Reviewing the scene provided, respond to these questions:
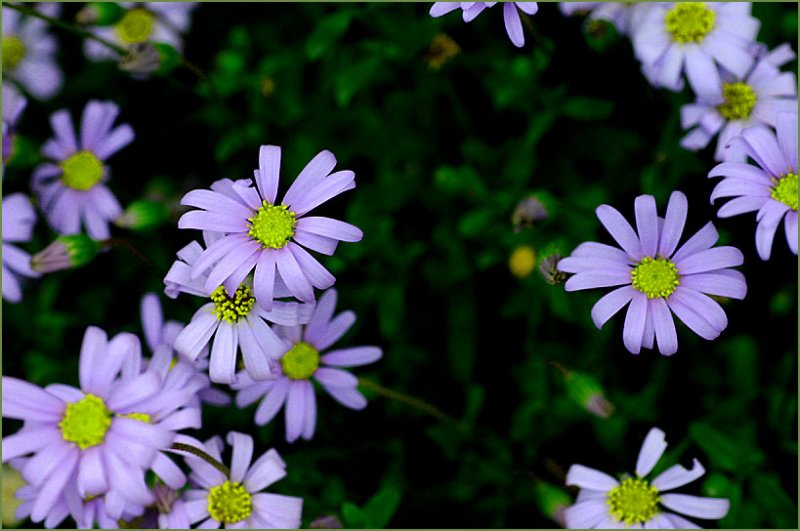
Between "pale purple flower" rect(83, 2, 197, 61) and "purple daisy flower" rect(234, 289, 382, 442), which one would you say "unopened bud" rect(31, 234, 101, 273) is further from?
"pale purple flower" rect(83, 2, 197, 61)

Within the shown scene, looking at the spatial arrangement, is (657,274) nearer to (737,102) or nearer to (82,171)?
(737,102)

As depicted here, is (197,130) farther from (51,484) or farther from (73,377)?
(51,484)

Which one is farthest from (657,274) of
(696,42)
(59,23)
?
(59,23)

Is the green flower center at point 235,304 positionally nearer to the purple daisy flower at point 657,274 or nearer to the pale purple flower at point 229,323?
the pale purple flower at point 229,323

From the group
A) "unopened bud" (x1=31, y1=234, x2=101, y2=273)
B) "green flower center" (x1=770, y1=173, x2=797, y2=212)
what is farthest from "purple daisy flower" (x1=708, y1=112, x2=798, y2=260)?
"unopened bud" (x1=31, y1=234, x2=101, y2=273)

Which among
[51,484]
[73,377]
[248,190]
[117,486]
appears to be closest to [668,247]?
[248,190]

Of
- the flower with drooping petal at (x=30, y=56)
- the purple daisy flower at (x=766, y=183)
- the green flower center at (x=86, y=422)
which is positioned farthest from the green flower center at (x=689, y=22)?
the flower with drooping petal at (x=30, y=56)
